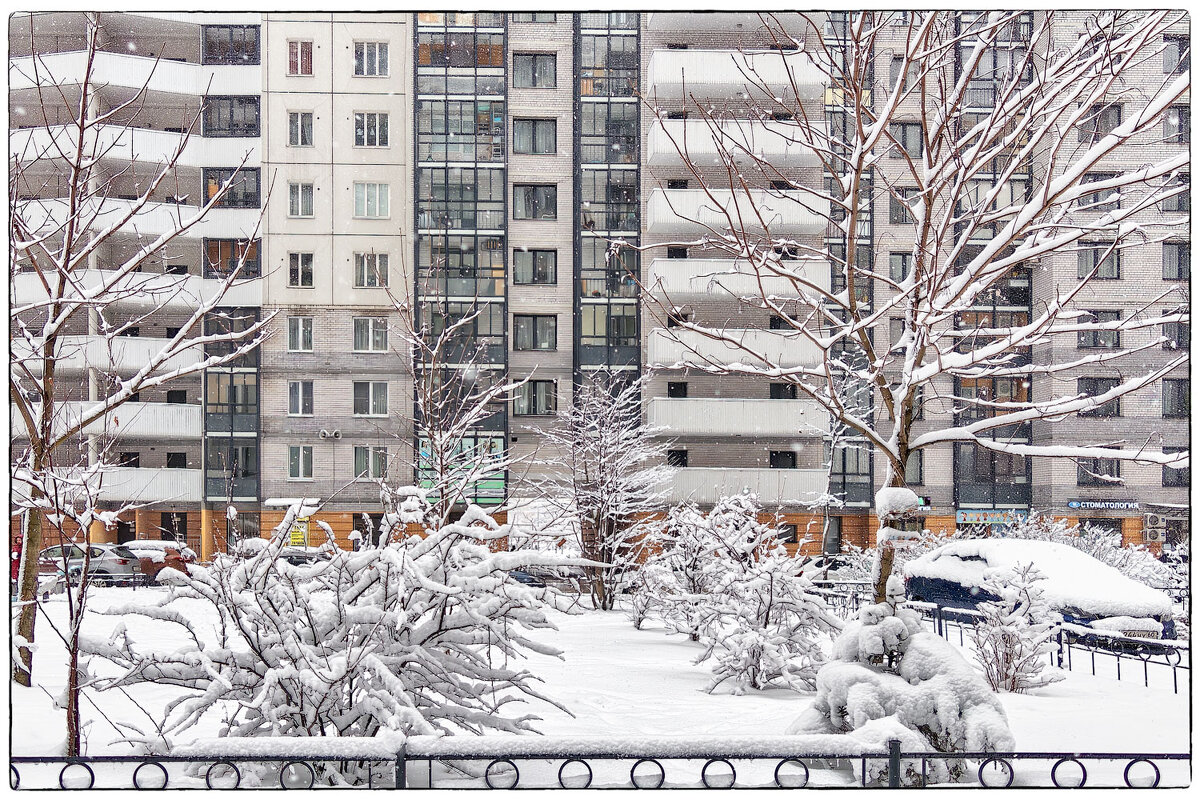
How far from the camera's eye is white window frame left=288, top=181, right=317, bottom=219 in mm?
15359

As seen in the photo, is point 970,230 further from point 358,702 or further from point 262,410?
point 262,410

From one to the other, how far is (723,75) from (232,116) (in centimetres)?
868

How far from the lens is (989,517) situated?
52.4 feet

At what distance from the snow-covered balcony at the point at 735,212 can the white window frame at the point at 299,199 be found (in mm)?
5634

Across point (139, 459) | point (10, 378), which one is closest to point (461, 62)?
point (139, 459)

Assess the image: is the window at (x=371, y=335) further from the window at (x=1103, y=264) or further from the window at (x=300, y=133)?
the window at (x=1103, y=264)

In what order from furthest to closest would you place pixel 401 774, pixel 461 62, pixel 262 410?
pixel 461 62 → pixel 262 410 → pixel 401 774

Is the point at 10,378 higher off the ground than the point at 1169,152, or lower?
lower

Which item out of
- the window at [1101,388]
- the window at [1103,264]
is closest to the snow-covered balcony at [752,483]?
the window at [1101,388]

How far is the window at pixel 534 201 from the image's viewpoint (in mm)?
19516

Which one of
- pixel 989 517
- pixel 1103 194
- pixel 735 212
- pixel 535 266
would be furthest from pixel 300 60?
pixel 989 517

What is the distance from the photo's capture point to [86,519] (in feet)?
14.9

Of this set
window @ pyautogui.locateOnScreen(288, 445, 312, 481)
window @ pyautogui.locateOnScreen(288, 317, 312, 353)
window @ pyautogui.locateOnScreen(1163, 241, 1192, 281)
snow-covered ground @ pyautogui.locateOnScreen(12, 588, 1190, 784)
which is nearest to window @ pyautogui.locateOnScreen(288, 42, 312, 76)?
window @ pyautogui.locateOnScreen(288, 317, 312, 353)

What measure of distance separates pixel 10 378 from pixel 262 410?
12175mm
